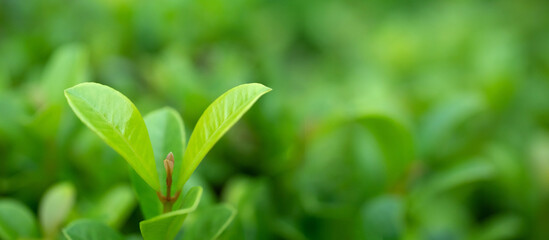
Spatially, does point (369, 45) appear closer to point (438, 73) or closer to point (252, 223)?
point (438, 73)

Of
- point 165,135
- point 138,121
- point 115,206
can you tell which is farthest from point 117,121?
point 115,206

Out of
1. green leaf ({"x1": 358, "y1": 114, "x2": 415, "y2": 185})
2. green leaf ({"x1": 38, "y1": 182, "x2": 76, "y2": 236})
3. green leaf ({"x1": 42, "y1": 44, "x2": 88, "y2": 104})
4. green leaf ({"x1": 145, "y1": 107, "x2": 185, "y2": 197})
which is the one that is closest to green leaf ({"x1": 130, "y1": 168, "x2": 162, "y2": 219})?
green leaf ({"x1": 145, "y1": 107, "x2": 185, "y2": 197})

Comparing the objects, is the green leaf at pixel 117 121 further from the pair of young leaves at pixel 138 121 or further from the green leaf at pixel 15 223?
the green leaf at pixel 15 223

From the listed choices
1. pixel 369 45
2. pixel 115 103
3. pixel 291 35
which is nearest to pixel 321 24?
pixel 291 35

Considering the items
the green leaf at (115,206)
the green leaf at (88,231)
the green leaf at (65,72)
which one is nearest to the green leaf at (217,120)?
the green leaf at (88,231)

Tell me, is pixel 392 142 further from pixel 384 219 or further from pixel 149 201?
pixel 149 201

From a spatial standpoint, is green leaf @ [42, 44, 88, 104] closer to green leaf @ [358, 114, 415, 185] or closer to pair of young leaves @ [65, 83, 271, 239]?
pair of young leaves @ [65, 83, 271, 239]

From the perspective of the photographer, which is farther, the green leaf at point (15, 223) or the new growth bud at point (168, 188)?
the green leaf at point (15, 223)

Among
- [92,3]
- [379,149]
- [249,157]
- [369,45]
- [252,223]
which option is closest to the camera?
[252,223]
